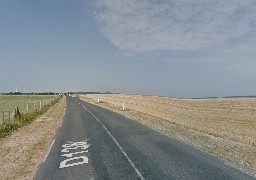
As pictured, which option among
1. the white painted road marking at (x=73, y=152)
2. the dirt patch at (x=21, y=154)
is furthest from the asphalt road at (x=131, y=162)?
the dirt patch at (x=21, y=154)

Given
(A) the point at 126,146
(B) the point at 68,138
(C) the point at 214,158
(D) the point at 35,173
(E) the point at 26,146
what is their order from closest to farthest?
(D) the point at 35,173
(C) the point at 214,158
(A) the point at 126,146
(E) the point at 26,146
(B) the point at 68,138

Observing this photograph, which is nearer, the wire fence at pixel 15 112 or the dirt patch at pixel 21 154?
the dirt patch at pixel 21 154

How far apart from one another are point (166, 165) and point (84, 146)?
17.4 ft

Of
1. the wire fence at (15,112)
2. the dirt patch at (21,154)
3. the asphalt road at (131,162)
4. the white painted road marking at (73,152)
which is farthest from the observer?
the wire fence at (15,112)

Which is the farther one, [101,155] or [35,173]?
[101,155]

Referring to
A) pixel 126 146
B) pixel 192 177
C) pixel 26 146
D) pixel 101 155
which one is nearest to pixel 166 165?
pixel 192 177

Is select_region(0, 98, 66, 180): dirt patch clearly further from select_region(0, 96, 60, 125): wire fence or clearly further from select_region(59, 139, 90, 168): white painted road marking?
select_region(0, 96, 60, 125): wire fence

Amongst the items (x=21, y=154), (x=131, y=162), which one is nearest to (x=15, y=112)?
(x=21, y=154)

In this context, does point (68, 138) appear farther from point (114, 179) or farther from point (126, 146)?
point (114, 179)

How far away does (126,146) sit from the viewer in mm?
13180

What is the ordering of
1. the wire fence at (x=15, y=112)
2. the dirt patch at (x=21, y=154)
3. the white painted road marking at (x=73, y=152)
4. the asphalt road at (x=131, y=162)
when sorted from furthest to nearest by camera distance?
the wire fence at (x=15, y=112) → the white painted road marking at (x=73, y=152) → the dirt patch at (x=21, y=154) → the asphalt road at (x=131, y=162)

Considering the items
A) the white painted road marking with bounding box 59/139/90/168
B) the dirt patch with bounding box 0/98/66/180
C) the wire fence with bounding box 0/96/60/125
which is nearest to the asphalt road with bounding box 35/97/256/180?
the white painted road marking with bounding box 59/139/90/168

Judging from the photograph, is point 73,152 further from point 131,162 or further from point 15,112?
point 15,112

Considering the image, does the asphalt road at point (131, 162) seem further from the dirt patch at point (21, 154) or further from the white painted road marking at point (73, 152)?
the dirt patch at point (21, 154)
